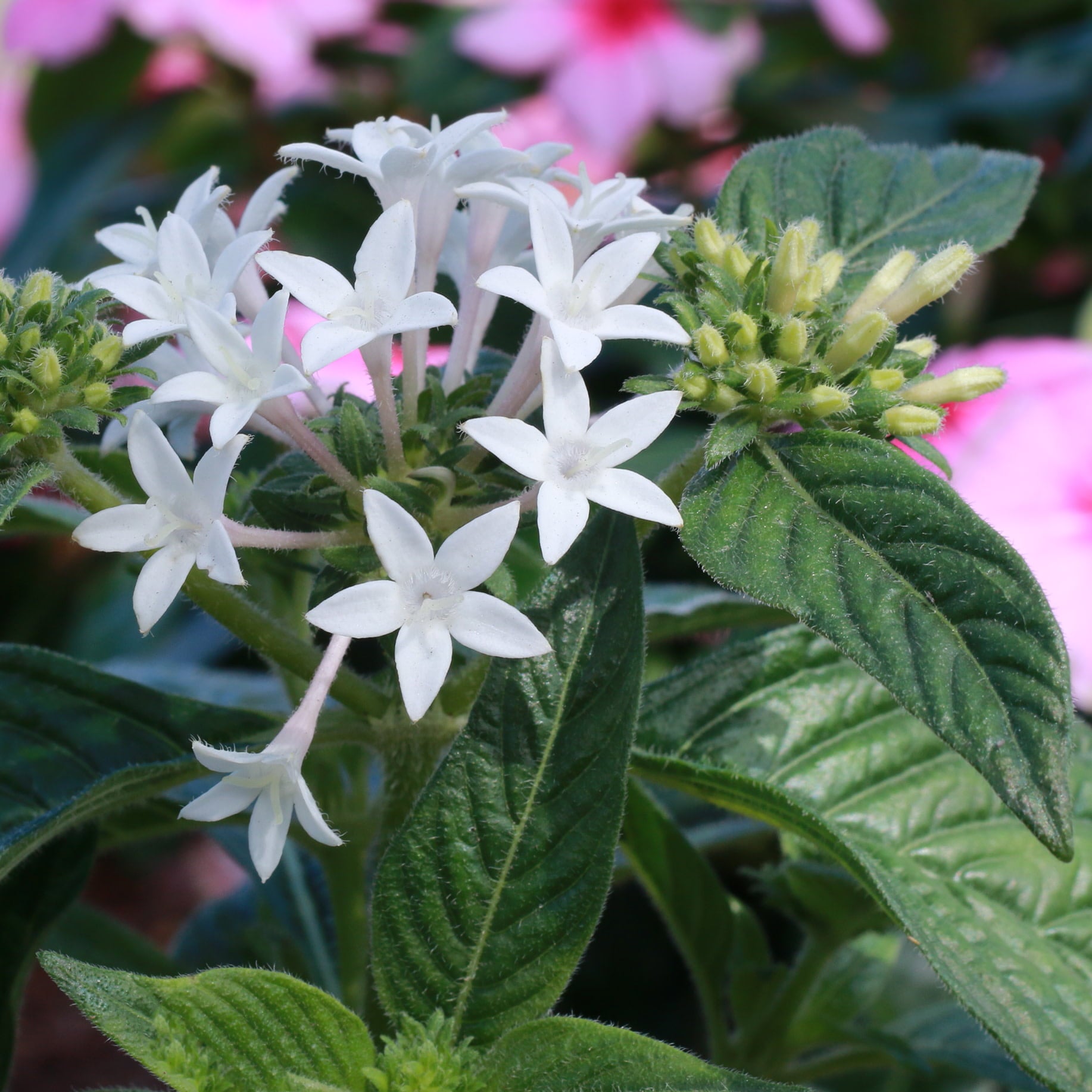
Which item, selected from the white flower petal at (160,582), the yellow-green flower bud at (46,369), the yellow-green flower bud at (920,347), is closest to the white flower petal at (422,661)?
the white flower petal at (160,582)

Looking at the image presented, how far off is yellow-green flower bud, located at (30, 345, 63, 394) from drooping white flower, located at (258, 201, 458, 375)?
0.11 meters

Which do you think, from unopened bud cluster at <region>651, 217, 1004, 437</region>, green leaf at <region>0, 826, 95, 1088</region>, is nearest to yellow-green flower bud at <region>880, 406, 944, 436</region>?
unopened bud cluster at <region>651, 217, 1004, 437</region>

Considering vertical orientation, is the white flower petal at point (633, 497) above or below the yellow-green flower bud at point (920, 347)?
below

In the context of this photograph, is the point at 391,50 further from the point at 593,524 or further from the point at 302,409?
the point at 593,524

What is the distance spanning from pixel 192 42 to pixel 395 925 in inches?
68.0

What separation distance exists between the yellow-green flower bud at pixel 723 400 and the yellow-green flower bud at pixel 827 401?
1.4 inches

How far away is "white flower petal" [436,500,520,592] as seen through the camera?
54 centimetres

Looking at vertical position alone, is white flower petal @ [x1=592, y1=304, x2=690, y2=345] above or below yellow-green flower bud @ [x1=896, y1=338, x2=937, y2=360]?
below

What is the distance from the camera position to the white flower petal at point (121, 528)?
56 cm

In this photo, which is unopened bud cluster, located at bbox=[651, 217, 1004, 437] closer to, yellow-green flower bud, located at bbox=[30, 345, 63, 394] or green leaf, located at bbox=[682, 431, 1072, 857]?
green leaf, located at bbox=[682, 431, 1072, 857]

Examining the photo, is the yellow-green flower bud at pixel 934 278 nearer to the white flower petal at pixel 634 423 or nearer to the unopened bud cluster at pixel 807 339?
the unopened bud cluster at pixel 807 339

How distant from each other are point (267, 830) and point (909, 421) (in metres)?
0.36

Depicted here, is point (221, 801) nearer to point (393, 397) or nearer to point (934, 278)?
point (393, 397)

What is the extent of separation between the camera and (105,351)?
0.61 metres
